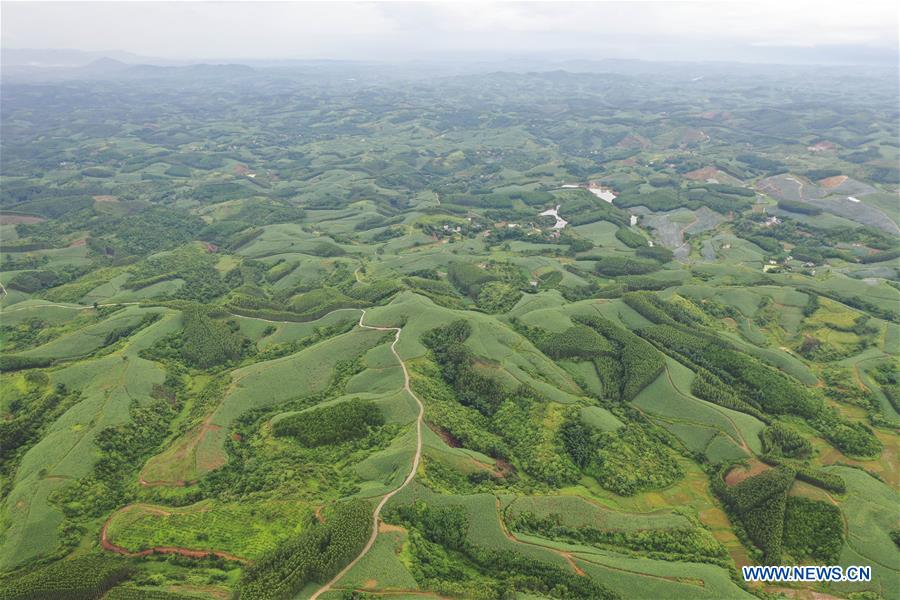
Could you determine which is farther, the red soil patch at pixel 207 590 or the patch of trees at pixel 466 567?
the patch of trees at pixel 466 567

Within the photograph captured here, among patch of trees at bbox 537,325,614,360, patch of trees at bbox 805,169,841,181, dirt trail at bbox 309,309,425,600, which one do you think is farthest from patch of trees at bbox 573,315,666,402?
patch of trees at bbox 805,169,841,181

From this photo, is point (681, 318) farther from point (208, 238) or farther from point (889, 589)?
point (208, 238)

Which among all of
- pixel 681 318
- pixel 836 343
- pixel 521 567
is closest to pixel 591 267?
pixel 681 318

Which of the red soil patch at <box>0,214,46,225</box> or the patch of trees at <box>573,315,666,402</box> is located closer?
the patch of trees at <box>573,315,666,402</box>

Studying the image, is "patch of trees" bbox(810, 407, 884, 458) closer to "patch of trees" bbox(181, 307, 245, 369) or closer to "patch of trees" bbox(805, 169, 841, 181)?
"patch of trees" bbox(181, 307, 245, 369)

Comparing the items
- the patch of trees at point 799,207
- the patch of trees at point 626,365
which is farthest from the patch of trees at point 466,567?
the patch of trees at point 799,207

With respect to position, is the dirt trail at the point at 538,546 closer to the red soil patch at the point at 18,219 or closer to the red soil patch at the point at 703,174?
the red soil patch at the point at 18,219
